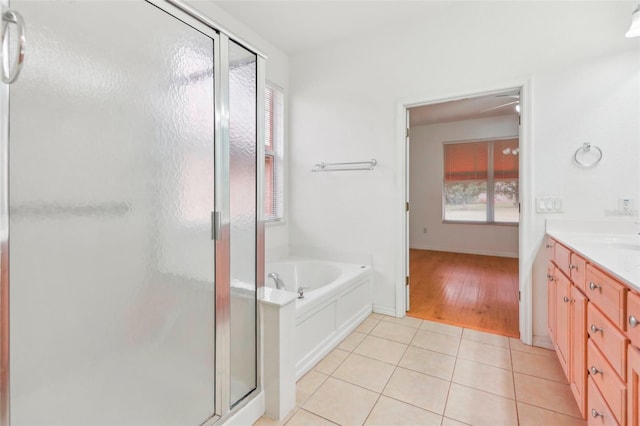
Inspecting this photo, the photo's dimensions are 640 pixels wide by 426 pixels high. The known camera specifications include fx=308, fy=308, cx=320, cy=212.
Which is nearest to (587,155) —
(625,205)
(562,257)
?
(625,205)

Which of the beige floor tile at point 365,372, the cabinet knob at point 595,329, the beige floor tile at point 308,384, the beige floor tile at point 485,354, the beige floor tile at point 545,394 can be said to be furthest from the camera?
the beige floor tile at point 485,354

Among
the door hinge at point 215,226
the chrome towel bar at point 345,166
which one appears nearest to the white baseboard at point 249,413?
the door hinge at point 215,226

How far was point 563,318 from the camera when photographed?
5.60 feet

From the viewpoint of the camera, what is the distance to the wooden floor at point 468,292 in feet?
9.08

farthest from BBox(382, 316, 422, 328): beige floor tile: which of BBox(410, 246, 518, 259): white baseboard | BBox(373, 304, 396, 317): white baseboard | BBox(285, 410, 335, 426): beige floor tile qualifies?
BBox(410, 246, 518, 259): white baseboard

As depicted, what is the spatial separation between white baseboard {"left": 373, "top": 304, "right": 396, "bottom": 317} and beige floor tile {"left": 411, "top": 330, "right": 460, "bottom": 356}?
38cm

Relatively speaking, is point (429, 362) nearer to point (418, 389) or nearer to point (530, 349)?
point (418, 389)

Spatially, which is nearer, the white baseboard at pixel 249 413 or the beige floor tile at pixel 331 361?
the white baseboard at pixel 249 413

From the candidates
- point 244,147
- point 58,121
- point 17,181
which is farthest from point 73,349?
point 244,147

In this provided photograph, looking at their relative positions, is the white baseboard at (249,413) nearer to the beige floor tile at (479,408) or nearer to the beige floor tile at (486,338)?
the beige floor tile at (479,408)

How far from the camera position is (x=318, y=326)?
7.07ft

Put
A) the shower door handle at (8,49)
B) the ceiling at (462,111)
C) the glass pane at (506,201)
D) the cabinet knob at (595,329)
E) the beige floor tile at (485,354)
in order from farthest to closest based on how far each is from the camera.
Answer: the glass pane at (506,201)
the ceiling at (462,111)
the beige floor tile at (485,354)
the cabinet knob at (595,329)
the shower door handle at (8,49)

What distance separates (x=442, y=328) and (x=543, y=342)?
27.4 inches

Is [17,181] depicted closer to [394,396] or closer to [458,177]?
[394,396]
